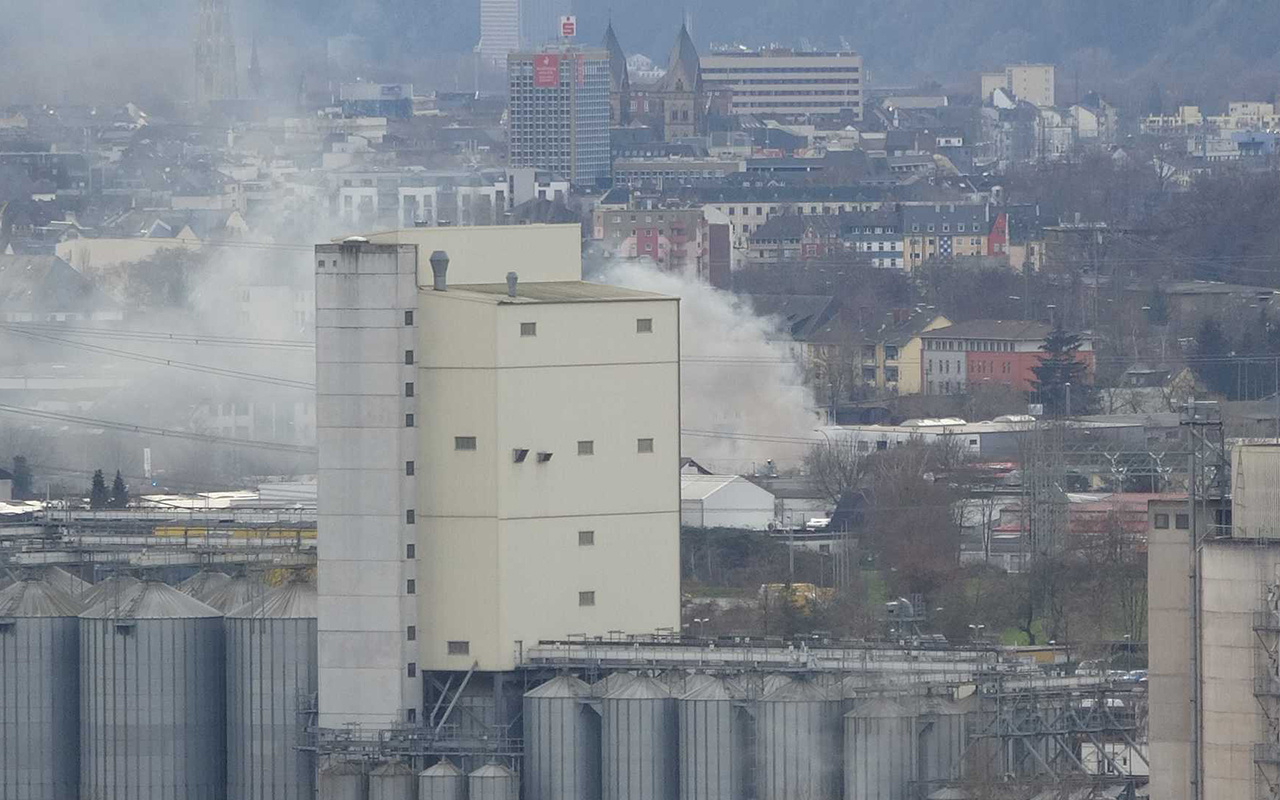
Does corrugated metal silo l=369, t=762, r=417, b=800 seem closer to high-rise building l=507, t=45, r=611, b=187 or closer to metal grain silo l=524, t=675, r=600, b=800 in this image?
metal grain silo l=524, t=675, r=600, b=800

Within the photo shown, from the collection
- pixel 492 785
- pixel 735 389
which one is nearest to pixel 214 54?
pixel 735 389

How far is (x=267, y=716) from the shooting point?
39344 millimetres

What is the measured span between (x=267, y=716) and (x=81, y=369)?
49229 millimetres

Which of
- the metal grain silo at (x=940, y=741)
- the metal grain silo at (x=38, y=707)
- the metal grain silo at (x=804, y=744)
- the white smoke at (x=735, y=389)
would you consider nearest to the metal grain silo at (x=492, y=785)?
the metal grain silo at (x=804, y=744)

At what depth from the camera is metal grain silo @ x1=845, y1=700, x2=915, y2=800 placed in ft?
119

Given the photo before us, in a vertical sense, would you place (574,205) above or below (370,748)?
above

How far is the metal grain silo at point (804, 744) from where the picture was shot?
3641 centimetres

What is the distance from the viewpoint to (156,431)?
7862 centimetres

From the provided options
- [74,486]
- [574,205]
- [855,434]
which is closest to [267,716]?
[74,486]

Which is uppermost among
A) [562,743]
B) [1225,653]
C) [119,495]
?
[119,495]

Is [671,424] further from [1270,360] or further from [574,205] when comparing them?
[574,205]

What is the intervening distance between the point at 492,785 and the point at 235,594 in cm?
483

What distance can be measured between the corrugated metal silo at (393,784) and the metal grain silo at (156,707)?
9.11ft

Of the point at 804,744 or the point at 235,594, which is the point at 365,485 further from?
the point at 804,744
